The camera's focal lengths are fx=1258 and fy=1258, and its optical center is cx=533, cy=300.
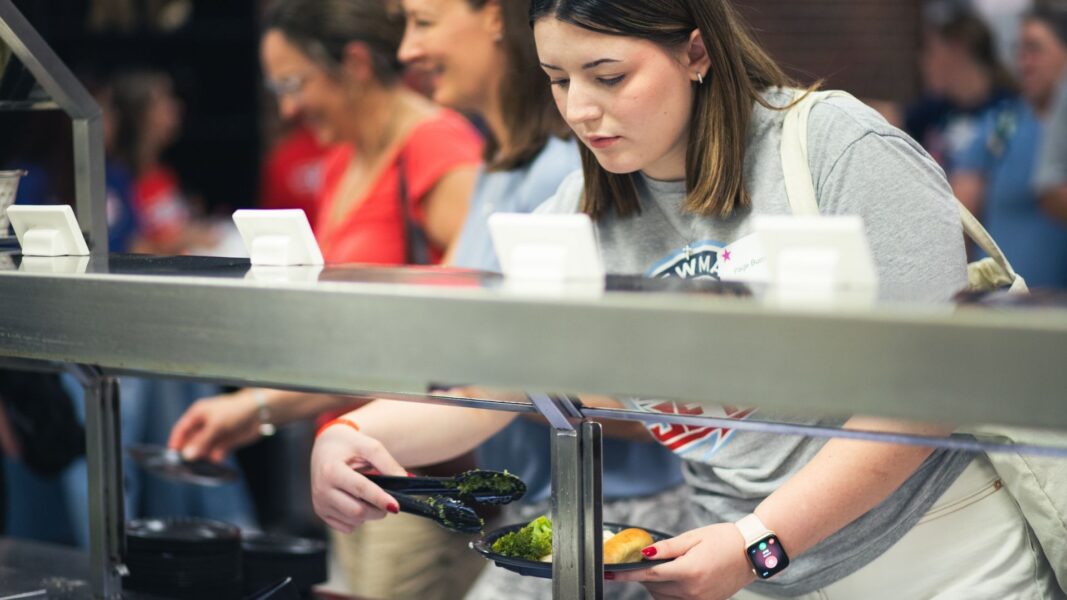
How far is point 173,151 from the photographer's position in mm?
6844

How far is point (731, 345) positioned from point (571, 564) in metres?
0.49

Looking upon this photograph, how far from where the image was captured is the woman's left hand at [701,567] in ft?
4.62

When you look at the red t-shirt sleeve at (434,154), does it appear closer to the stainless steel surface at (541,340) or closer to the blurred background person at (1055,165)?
the stainless steel surface at (541,340)

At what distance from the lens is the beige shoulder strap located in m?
1.58

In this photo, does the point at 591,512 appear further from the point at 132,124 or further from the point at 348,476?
the point at 132,124

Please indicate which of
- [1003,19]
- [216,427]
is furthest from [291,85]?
[1003,19]

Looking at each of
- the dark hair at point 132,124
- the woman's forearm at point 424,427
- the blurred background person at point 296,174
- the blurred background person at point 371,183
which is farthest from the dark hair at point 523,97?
the dark hair at point 132,124

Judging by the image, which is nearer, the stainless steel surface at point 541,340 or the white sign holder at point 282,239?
the stainless steel surface at point 541,340

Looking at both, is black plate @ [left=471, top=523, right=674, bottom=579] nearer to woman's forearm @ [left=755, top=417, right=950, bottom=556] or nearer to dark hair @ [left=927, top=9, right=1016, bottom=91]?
woman's forearm @ [left=755, top=417, right=950, bottom=556]

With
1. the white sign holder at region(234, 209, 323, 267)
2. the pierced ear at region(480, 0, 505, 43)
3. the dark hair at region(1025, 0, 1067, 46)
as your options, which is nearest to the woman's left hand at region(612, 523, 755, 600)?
the white sign holder at region(234, 209, 323, 267)

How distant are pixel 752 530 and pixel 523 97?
3.99 feet

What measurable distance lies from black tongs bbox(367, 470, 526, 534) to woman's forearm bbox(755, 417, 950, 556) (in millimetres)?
304

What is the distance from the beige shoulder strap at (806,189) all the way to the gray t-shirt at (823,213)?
0.01m

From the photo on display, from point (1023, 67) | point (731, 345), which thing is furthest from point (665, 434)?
point (1023, 67)
